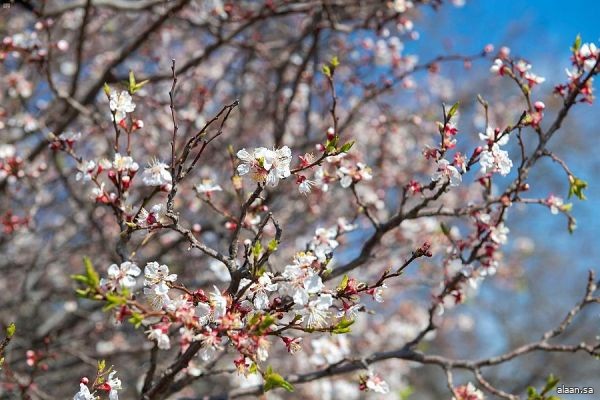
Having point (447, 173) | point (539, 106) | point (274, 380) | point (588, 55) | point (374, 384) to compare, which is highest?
point (588, 55)

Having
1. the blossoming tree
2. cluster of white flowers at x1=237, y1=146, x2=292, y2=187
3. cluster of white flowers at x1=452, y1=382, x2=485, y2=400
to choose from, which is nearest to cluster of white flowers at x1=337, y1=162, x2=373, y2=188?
the blossoming tree

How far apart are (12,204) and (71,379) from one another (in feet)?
7.25

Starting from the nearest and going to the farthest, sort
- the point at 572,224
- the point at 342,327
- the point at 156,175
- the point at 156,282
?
1. the point at 342,327
2. the point at 156,282
3. the point at 156,175
4. the point at 572,224

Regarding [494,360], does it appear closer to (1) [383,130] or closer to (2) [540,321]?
(1) [383,130]

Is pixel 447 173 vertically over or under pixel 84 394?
over

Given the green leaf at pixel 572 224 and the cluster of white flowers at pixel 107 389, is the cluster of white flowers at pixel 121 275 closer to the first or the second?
the cluster of white flowers at pixel 107 389

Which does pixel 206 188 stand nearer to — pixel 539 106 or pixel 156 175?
pixel 156 175

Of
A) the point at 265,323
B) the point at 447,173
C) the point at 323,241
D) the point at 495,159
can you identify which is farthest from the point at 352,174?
the point at 265,323

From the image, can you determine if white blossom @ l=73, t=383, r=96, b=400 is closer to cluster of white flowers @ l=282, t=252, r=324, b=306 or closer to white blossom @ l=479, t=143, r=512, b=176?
cluster of white flowers @ l=282, t=252, r=324, b=306

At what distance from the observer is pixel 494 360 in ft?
10.3

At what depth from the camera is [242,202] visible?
2.69 m

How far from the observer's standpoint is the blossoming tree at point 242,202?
2143mm

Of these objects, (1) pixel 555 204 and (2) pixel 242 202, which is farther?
(1) pixel 555 204

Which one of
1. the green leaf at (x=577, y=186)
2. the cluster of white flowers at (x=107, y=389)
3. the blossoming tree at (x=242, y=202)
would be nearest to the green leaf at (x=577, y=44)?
the blossoming tree at (x=242, y=202)
